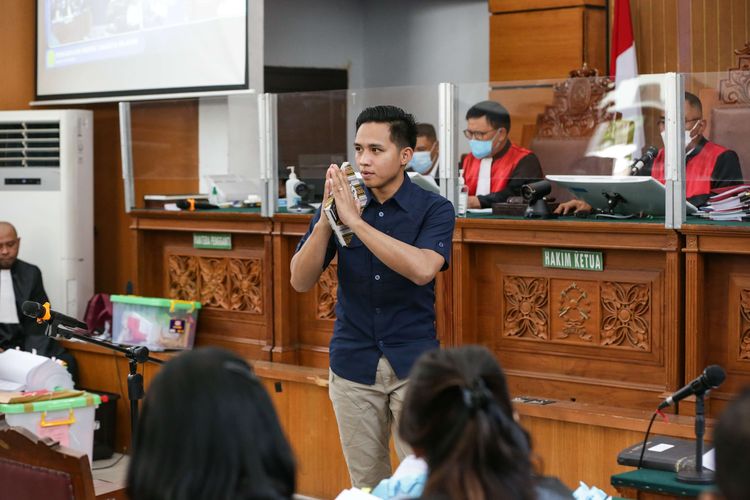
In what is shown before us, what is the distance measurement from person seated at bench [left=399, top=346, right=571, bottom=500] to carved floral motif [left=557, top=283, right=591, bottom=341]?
8.69 ft

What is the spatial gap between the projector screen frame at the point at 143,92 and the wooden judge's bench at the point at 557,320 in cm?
78

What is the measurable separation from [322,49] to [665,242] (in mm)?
4719

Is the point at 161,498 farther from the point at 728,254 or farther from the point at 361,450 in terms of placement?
the point at 728,254

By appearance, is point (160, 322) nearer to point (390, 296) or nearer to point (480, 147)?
point (480, 147)

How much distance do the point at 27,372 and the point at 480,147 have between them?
2407 millimetres

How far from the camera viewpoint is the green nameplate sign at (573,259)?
167 inches

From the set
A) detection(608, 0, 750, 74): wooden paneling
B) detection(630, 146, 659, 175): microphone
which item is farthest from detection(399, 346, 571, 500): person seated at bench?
detection(608, 0, 750, 74): wooden paneling

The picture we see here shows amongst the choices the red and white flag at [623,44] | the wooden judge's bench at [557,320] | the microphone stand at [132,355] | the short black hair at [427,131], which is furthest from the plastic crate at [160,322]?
the red and white flag at [623,44]

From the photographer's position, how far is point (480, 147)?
4.73 m

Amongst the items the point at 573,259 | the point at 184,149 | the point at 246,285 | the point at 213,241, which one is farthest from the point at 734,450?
the point at 184,149

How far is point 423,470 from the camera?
223 cm

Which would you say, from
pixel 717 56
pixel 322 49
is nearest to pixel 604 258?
pixel 717 56

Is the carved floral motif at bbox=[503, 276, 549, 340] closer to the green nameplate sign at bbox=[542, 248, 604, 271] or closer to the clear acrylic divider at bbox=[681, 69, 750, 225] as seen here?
the green nameplate sign at bbox=[542, 248, 604, 271]

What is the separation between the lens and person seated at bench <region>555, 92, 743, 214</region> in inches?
155
